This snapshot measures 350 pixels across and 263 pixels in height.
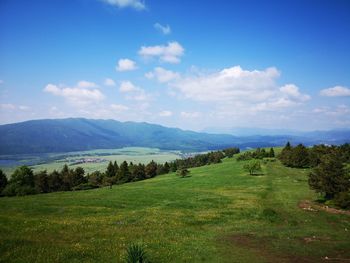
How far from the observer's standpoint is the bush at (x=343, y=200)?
4809 cm

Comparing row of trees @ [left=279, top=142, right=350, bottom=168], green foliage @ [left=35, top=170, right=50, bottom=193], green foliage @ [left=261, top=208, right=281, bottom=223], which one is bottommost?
green foliage @ [left=35, top=170, right=50, bottom=193]

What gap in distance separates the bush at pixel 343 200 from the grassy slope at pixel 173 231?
6.04m

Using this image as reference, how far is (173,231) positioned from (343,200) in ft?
107

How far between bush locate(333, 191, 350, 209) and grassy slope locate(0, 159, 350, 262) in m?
6.04

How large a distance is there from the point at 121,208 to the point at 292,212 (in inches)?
1076

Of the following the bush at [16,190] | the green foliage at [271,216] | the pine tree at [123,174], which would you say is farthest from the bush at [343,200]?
the pine tree at [123,174]

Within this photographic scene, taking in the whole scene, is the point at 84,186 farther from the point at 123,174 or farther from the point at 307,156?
the point at 307,156

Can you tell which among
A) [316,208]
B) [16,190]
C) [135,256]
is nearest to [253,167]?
[316,208]

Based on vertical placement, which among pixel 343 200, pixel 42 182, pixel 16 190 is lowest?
pixel 42 182

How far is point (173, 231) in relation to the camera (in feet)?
107

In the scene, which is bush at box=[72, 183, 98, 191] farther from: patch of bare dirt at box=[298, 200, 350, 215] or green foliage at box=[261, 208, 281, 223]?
green foliage at box=[261, 208, 281, 223]

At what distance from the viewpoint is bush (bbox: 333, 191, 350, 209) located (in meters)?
48.1

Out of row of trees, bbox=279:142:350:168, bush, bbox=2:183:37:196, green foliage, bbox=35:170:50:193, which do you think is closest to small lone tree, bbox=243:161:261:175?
row of trees, bbox=279:142:350:168

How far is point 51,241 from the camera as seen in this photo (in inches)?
1003
